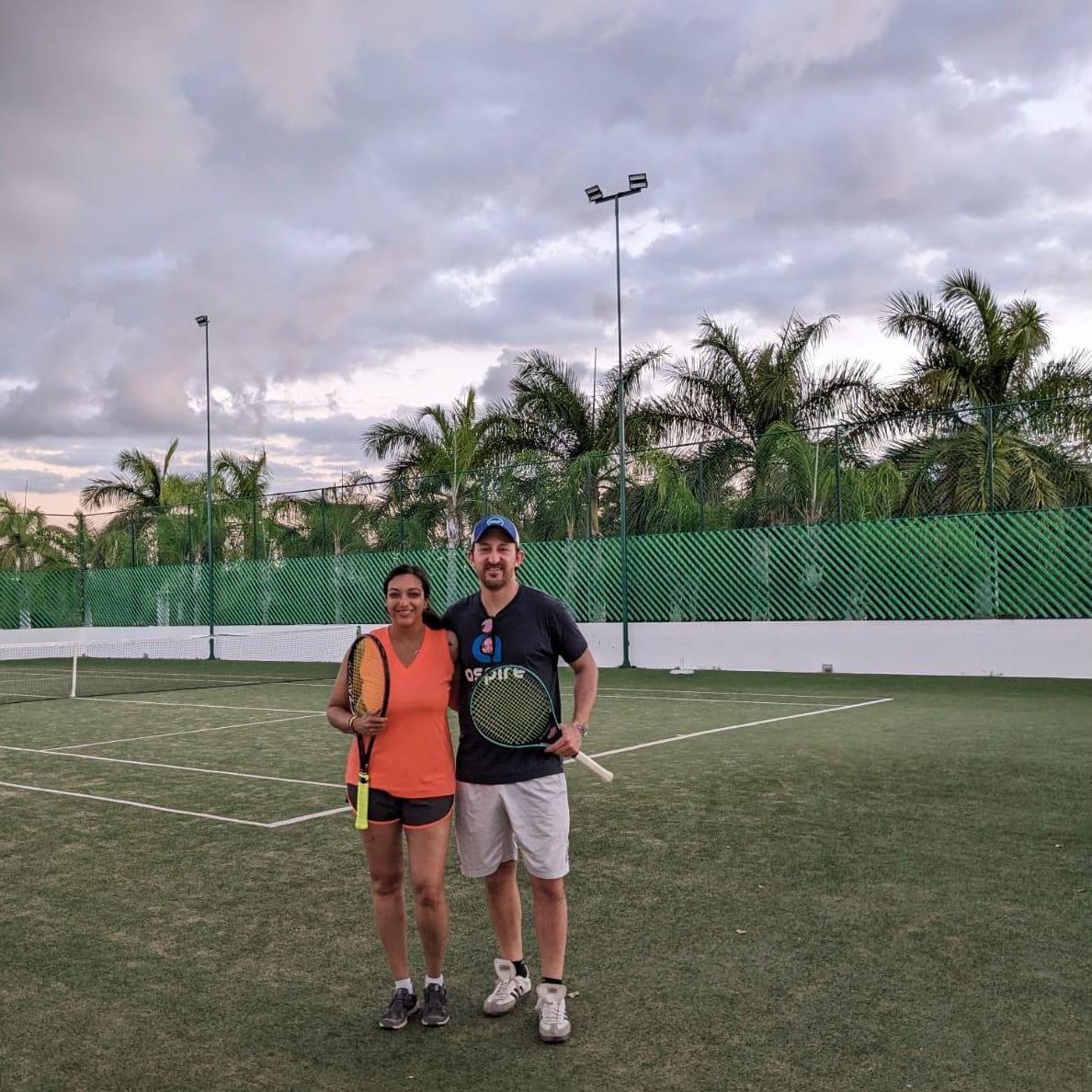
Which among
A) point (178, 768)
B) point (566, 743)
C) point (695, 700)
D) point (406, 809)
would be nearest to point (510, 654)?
point (566, 743)

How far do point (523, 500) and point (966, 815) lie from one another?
1863 centimetres

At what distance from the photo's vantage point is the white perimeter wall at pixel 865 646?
18156mm

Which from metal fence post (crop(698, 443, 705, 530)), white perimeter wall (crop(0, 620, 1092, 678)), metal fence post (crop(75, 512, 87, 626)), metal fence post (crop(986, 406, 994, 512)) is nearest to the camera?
white perimeter wall (crop(0, 620, 1092, 678))

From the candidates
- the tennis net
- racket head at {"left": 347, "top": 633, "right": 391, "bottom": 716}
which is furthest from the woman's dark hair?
the tennis net

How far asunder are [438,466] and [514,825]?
27.3 meters

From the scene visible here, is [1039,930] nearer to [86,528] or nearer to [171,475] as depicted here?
[86,528]

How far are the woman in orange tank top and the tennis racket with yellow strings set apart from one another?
2cm

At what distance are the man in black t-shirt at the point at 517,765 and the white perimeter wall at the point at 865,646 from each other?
635 inches

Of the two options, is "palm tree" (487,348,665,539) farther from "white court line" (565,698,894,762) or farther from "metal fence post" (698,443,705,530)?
"white court line" (565,698,894,762)

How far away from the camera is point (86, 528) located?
34844mm

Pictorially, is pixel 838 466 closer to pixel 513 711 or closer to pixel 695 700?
pixel 695 700

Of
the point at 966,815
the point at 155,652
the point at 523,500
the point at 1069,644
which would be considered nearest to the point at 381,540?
the point at 523,500

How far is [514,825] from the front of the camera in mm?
3865

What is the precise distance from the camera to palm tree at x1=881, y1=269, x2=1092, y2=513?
1927 cm
